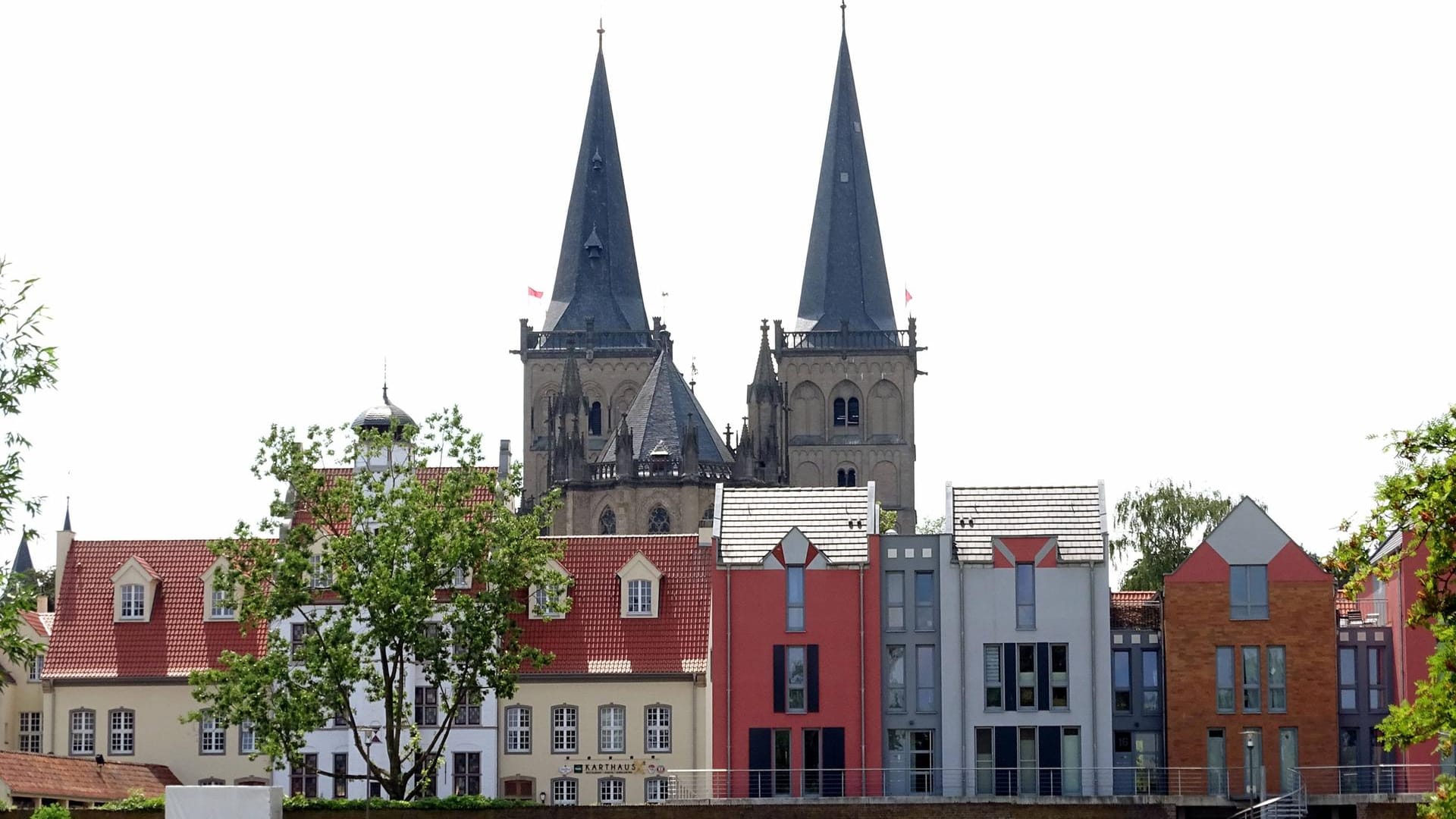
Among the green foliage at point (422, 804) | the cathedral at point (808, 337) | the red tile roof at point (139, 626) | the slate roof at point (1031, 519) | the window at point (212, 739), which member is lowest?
the green foliage at point (422, 804)

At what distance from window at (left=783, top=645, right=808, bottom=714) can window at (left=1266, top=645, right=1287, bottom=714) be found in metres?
11.4

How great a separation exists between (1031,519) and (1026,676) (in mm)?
4161

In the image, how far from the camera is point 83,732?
7494cm

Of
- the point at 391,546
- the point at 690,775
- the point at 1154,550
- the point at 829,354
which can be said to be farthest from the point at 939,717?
the point at 829,354

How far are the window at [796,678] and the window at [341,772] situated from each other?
45.0ft

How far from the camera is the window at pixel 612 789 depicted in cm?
7269

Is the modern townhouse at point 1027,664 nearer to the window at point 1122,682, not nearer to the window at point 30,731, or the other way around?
the window at point 1122,682

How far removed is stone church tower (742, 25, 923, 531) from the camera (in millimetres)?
148125

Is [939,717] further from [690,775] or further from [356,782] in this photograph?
[356,782]

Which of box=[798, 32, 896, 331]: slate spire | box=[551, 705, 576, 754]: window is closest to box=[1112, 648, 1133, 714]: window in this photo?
box=[551, 705, 576, 754]: window

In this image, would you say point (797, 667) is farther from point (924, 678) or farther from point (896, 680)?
point (924, 678)

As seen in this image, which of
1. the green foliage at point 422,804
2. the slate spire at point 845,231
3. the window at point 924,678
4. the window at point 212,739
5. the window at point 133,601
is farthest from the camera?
the slate spire at point 845,231

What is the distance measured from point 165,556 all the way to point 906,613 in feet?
76.6

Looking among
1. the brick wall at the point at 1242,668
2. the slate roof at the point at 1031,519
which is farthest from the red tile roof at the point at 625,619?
the brick wall at the point at 1242,668
